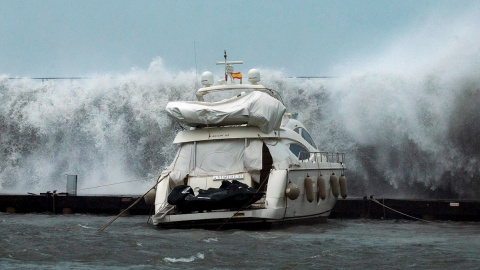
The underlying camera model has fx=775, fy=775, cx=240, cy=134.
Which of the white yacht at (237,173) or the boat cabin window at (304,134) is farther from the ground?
the boat cabin window at (304,134)

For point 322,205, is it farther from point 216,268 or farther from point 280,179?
point 216,268

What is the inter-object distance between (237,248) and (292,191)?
3.38 metres

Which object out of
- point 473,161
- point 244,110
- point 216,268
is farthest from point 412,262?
point 473,161

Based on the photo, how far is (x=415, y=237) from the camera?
17.2m

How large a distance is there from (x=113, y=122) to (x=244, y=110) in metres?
23.1

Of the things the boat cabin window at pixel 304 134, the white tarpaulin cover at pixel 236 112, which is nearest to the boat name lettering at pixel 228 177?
the white tarpaulin cover at pixel 236 112

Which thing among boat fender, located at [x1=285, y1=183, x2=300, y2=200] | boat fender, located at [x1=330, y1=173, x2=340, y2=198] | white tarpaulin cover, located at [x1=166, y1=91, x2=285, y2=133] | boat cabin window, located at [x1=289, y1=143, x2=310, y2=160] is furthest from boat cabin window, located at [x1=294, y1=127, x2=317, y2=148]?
boat fender, located at [x1=285, y1=183, x2=300, y2=200]

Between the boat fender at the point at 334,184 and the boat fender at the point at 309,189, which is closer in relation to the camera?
the boat fender at the point at 309,189

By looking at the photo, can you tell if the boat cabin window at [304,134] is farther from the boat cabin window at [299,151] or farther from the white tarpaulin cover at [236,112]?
the white tarpaulin cover at [236,112]

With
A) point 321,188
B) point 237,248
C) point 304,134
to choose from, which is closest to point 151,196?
point 321,188

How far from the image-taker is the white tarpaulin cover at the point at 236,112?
18719mm

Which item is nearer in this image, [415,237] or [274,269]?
[274,269]

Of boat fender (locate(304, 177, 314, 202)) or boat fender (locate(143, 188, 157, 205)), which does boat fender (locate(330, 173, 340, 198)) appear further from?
boat fender (locate(143, 188, 157, 205))

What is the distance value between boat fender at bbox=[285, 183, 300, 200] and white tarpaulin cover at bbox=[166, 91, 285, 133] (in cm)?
190
